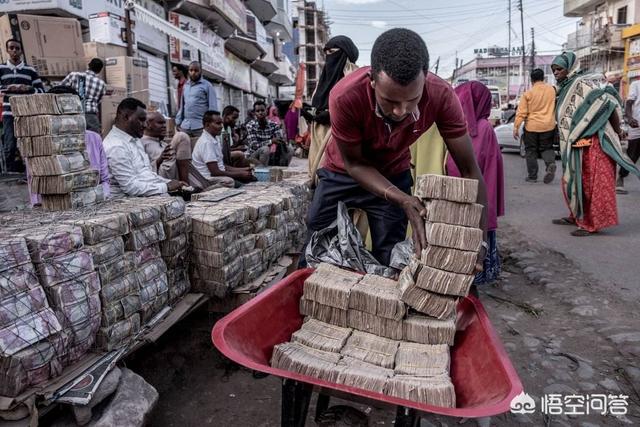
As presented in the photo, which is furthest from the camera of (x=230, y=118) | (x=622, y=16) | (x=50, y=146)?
(x=622, y=16)

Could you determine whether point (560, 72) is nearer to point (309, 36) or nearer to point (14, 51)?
point (14, 51)

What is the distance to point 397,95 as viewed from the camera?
1861 millimetres

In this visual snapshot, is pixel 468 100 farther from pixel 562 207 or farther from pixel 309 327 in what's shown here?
pixel 562 207

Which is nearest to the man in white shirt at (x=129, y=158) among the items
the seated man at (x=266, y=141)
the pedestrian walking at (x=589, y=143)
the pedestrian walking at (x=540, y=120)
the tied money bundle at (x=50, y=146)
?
the tied money bundle at (x=50, y=146)

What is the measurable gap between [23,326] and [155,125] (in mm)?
3760

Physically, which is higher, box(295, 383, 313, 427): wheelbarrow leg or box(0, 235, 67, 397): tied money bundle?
box(0, 235, 67, 397): tied money bundle

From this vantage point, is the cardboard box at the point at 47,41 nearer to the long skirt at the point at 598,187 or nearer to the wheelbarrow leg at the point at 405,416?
the long skirt at the point at 598,187

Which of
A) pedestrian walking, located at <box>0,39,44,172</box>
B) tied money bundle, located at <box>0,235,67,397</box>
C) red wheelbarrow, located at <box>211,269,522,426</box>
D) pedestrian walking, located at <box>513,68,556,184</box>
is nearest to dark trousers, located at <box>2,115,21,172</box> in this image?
pedestrian walking, located at <box>0,39,44,172</box>

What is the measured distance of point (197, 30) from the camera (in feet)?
50.9

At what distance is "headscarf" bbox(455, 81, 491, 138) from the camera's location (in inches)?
151

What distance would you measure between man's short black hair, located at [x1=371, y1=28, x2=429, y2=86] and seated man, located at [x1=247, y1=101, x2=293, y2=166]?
721 centimetres

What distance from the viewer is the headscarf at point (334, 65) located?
4156 millimetres

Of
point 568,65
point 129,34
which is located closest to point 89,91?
point 129,34

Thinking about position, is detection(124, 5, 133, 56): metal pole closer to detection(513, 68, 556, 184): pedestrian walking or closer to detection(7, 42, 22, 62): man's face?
detection(7, 42, 22, 62): man's face
